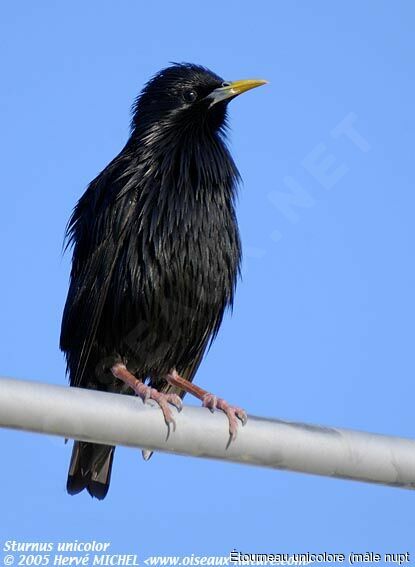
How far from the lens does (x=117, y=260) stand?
5766mm

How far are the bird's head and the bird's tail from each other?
1967 millimetres

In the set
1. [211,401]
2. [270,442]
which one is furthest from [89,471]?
[270,442]

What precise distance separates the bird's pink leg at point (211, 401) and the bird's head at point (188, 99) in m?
1.49

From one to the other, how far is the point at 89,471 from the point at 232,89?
95.1 inches

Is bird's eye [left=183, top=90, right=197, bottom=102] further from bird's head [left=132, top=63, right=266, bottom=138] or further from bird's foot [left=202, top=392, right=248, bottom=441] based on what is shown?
bird's foot [left=202, top=392, right=248, bottom=441]

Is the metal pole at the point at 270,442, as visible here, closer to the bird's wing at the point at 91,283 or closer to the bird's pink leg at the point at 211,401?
the bird's pink leg at the point at 211,401

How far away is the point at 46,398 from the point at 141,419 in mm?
355

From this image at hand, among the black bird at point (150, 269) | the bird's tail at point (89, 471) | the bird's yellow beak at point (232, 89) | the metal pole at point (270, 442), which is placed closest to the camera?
the metal pole at point (270, 442)

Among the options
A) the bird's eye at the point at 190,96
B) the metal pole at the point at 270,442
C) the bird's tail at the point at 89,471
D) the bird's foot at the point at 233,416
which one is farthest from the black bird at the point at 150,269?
the metal pole at the point at 270,442

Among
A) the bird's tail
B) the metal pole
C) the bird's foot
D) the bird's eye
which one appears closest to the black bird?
the bird's tail

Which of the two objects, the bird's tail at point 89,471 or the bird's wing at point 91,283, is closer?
the bird's tail at point 89,471

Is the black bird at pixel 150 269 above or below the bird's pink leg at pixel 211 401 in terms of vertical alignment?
above

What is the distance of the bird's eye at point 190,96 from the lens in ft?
21.1

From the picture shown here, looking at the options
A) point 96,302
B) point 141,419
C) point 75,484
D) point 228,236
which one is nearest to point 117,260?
point 96,302
